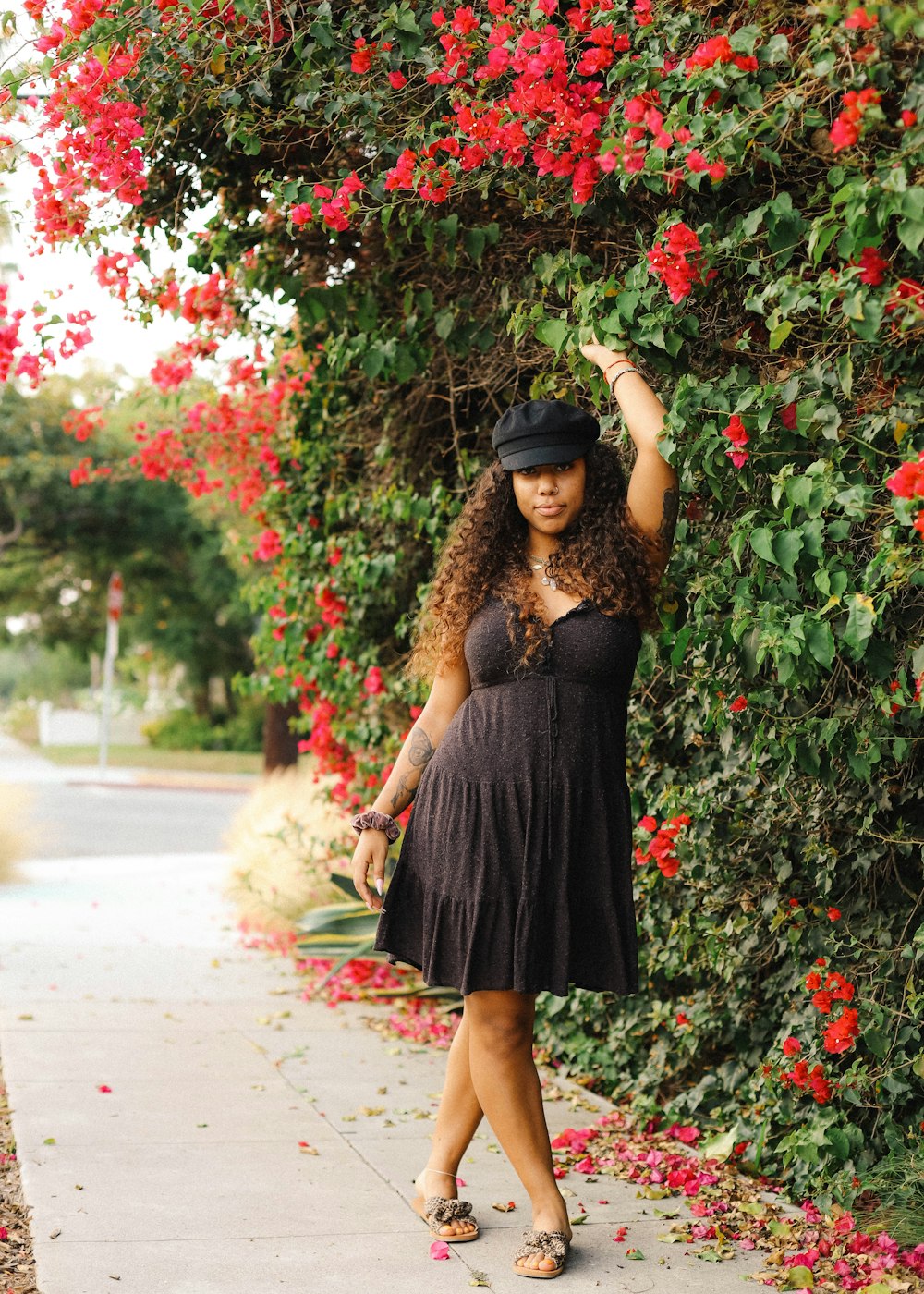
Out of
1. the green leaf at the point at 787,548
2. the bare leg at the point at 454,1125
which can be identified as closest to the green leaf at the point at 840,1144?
the bare leg at the point at 454,1125

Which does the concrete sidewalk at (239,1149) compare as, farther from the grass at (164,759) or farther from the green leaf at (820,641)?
the grass at (164,759)

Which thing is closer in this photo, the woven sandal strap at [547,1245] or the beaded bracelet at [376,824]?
the woven sandal strap at [547,1245]

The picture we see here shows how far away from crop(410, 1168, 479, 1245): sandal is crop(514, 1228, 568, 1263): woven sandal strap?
210mm

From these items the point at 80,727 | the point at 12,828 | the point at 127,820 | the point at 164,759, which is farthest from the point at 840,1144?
the point at 80,727

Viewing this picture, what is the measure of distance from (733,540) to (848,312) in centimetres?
53

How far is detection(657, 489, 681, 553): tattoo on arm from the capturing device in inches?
126

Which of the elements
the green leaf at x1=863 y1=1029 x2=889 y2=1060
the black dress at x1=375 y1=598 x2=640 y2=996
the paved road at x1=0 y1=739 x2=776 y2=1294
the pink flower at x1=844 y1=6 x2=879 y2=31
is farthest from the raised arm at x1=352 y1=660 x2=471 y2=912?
the pink flower at x1=844 y1=6 x2=879 y2=31

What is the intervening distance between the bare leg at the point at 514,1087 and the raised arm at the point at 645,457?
3.67ft

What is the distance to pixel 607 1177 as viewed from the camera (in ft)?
13.0

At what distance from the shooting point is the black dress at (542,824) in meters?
3.14

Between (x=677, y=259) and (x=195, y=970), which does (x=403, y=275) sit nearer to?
(x=677, y=259)

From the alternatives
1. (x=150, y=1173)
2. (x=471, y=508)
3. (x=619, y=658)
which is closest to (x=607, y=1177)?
(x=150, y=1173)

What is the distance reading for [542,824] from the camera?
124 inches

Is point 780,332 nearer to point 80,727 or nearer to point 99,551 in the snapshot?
point 99,551
